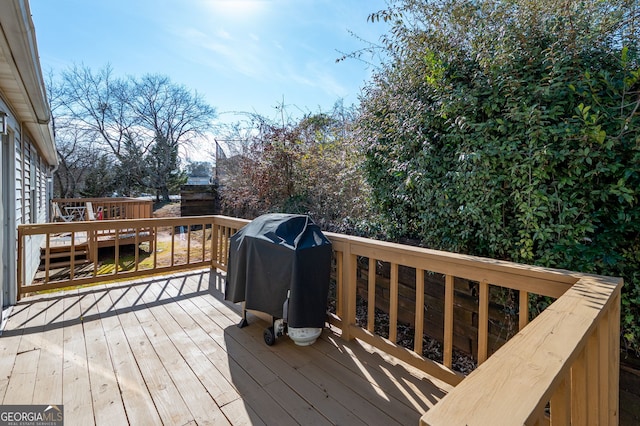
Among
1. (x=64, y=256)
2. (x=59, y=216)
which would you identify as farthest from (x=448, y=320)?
(x=59, y=216)

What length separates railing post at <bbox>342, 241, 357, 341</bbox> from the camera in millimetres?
2445

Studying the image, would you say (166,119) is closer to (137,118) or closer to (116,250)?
(137,118)

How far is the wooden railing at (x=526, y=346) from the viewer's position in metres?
0.61

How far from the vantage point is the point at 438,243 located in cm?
A: 282

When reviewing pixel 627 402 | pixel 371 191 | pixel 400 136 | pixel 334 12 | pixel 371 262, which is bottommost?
pixel 627 402

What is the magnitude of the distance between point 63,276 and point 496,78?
705 centimetres

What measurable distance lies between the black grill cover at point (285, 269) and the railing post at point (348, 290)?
7.1 inches

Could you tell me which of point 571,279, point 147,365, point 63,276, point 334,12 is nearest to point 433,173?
point 571,279

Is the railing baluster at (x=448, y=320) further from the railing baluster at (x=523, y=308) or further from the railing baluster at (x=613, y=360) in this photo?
the railing baluster at (x=613, y=360)

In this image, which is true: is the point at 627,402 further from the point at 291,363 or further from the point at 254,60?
the point at 254,60

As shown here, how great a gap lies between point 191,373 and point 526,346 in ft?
6.50

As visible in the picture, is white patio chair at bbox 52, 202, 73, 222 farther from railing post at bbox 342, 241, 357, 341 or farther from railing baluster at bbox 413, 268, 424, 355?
railing baluster at bbox 413, 268, 424, 355

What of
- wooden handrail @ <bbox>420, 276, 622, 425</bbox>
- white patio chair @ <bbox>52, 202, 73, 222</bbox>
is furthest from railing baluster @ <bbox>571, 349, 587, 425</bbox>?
white patio chair @ <bbox>52, 202, 73, 222</bbox>

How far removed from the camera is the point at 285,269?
2.20 m
